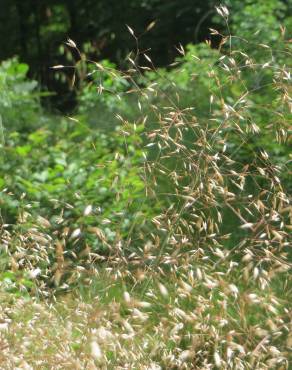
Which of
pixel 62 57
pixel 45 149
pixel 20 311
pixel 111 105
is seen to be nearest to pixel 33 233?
pixel 20 311

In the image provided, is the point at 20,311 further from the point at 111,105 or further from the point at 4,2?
the point at 4,2

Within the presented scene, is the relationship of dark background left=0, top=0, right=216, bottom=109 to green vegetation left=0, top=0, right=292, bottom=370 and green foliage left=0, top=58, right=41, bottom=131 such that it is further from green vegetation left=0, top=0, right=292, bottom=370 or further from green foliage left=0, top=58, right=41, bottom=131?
green foliage left=0, top=58, right=41, bottom=131

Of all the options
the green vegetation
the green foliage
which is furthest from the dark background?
the green foliage

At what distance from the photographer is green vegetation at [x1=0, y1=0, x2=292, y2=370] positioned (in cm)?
227

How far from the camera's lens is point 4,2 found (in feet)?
43.1

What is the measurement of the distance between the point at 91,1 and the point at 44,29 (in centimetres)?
159

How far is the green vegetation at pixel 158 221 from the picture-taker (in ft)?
7.46

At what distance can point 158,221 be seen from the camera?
2.45 meters

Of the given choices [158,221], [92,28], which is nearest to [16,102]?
[158,221]

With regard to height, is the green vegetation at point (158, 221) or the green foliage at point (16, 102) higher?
the green vegetation at point (158, 221)

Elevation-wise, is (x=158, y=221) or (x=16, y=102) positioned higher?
(x=158, y=221)

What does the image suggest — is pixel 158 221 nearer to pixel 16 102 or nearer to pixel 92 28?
pixel 16 102

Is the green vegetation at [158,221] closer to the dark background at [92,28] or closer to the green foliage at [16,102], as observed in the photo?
the green foliage at [16,102]

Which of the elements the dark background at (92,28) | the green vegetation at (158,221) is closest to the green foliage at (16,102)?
the green vegetation at (158,221)
